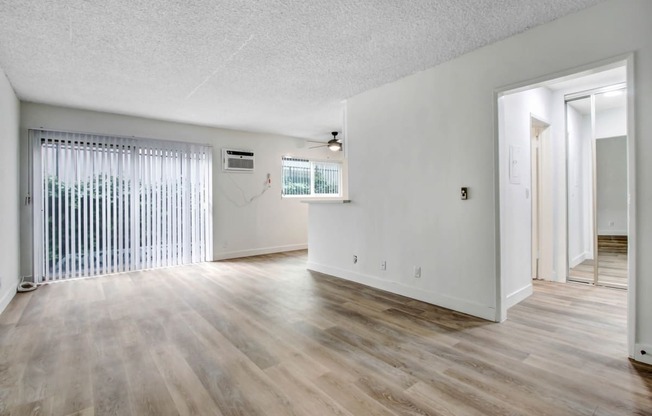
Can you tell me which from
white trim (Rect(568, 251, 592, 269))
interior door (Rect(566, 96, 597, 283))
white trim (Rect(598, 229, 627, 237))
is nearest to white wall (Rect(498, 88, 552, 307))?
interior door (Rect(566, 96, 597, 283))

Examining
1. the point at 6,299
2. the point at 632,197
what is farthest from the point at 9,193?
the point at 632,197

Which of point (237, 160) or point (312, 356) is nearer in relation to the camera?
point (312, 356)

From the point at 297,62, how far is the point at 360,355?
274cm

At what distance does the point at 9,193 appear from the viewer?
374cm

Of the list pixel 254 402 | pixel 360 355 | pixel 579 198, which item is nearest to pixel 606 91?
pixel 579 198

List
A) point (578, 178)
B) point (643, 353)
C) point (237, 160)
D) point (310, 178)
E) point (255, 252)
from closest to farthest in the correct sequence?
point (643, 353) → point (578, 178) → point (237, 160) → point (255, 252) → point (310, 178)

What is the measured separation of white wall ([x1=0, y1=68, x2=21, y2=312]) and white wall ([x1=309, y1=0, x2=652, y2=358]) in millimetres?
3811

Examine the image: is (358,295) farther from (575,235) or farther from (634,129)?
(575,235)

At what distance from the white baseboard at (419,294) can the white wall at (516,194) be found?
1.25ft

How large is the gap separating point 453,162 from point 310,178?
475 centimetres

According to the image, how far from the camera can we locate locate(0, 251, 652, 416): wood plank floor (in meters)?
1.77

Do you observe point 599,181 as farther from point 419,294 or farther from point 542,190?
point 419,294

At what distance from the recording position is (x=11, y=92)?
148 inches

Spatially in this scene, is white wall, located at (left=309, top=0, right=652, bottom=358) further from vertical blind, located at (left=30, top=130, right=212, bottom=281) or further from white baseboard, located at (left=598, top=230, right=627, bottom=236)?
vertical blind, located at (left=30, top=130, right=212, bottom=281)
